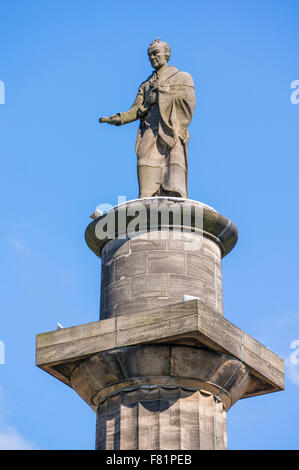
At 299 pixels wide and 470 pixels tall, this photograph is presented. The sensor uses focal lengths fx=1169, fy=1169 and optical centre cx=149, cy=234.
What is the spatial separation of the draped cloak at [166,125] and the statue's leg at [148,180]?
0.09ft

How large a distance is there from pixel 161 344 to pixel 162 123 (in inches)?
215

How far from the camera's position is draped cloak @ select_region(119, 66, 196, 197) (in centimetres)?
2369

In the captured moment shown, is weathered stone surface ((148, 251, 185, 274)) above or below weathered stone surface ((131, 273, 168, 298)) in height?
above

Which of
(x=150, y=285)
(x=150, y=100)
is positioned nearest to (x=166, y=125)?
(x=150, y=100)

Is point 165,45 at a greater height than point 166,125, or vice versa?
point 165,45

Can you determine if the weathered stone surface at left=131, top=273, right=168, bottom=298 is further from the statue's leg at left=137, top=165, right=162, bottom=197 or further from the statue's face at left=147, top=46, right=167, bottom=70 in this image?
the statue's face at left=147, top=46, right=167, bottom=70

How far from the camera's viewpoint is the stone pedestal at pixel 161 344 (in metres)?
20.5

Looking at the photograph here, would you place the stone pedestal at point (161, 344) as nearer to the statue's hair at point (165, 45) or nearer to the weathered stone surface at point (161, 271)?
the weathered stone surface at point (161, 271)

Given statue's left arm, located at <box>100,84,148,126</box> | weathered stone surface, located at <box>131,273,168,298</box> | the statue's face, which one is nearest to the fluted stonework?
weathered stone surface, located at <box>131,273,168,298</box>

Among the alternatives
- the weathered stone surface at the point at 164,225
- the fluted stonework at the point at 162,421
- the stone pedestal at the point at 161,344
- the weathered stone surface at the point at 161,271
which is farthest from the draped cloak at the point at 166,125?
the fluted stonework at the point at 162,421

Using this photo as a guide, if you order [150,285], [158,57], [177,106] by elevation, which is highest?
[158,57]

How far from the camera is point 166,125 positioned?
2408cm

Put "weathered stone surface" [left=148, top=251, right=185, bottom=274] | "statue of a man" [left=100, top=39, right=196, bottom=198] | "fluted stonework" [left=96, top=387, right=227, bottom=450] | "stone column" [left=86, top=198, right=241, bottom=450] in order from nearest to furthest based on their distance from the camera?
"fluted stonework" [left=96, top=387, right=227, bottom=450], "stone column" [left=86, top=198, right=241, bottom=450], "weathered stone surface" [left=148, top=251, right=185, bottom=274], "statue of a man" [left=100, top=39, right=196, bottom=198]

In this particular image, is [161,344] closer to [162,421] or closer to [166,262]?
[162,421]
